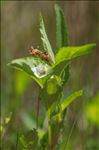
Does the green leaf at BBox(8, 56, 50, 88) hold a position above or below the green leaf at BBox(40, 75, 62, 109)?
above

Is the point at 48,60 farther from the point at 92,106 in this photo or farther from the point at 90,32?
the point at 90,32

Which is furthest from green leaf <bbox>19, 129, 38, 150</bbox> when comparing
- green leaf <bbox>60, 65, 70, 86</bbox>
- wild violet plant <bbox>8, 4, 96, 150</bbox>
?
green leaf <bbox>60, 65, 70, 86</bbox>

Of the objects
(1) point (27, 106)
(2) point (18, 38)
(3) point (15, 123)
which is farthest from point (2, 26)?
(3) point (15, 123)

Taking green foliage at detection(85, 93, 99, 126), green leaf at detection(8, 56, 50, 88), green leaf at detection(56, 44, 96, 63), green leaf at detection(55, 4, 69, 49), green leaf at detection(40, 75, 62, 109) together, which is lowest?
green foliage at detection(85, 93, 99, 126)

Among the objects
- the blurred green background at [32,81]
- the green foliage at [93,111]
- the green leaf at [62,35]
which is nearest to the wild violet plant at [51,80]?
the green leaf at [62,35]

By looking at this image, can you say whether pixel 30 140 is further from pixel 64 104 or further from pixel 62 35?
pixel 62 35

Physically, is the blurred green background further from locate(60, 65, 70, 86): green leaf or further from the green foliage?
locate(60, 65, 70, 86): green leaf

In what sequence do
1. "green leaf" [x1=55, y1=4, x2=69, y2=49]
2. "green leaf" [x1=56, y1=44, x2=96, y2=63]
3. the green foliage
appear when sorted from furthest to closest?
the green foliage < "green leaf" [x1=55, y1=4, x2=69, y2=49] < "green leaf" [x1=56, y1=44, x2=96, y2=63]
